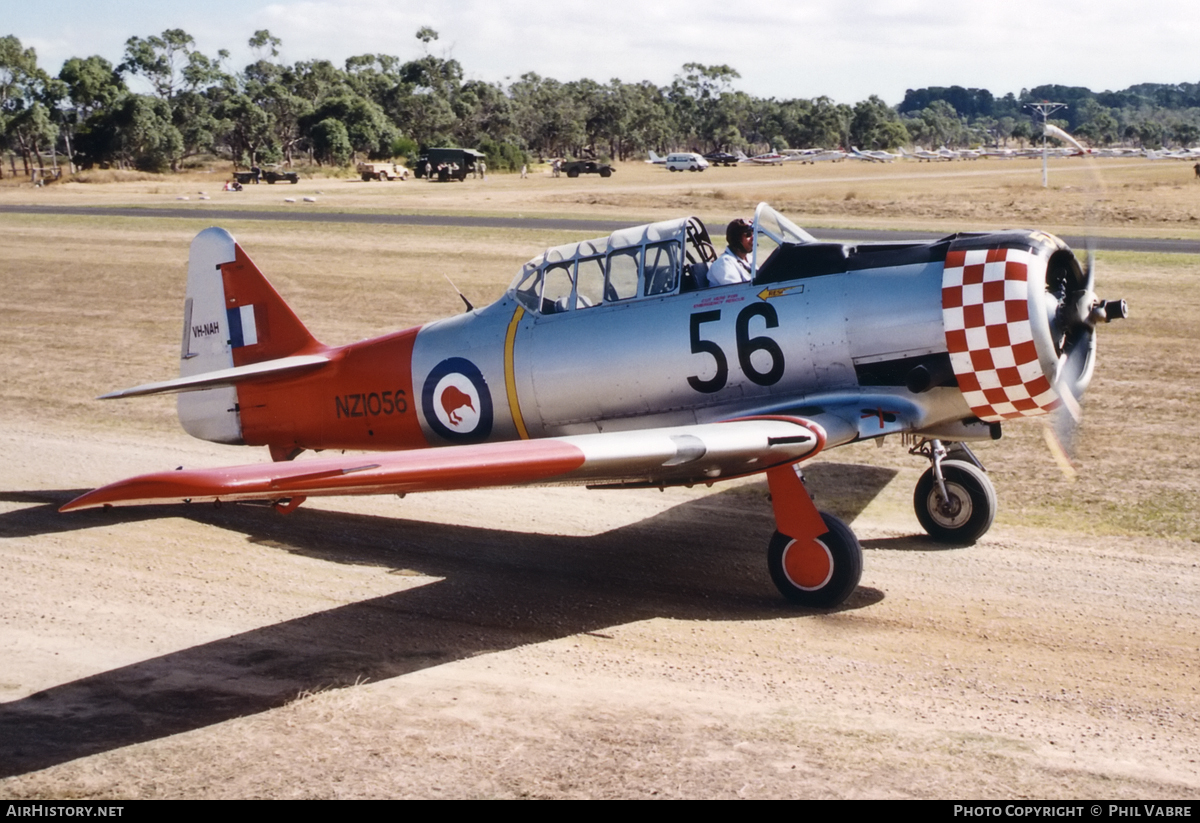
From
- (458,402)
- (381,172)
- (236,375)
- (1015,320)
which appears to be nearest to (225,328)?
(236,375)

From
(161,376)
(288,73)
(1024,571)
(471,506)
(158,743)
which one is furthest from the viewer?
(288,73)

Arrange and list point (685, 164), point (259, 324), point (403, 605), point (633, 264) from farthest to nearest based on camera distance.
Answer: point (685, 164)
point (259, 324)
point (633, 264)
point (403, 605)

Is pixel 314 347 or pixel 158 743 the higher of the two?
pixel 314 347

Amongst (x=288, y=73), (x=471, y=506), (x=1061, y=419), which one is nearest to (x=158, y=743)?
(x=471, y=506)

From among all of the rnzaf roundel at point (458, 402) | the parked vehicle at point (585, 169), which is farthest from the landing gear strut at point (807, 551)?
the parked vehicle at point (585, 169)

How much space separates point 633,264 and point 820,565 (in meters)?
2.89

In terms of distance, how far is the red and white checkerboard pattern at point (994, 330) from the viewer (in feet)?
26.1

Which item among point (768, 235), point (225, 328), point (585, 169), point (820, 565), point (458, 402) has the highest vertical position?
point (585, 169)

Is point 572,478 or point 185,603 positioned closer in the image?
point 572,478

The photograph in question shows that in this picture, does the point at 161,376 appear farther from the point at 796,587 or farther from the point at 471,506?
the point at 796,587

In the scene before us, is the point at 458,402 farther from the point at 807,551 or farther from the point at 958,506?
the point at 958,506

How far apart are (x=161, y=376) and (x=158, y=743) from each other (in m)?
12.0

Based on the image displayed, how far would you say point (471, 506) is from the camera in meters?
11.0

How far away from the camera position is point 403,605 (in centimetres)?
841
